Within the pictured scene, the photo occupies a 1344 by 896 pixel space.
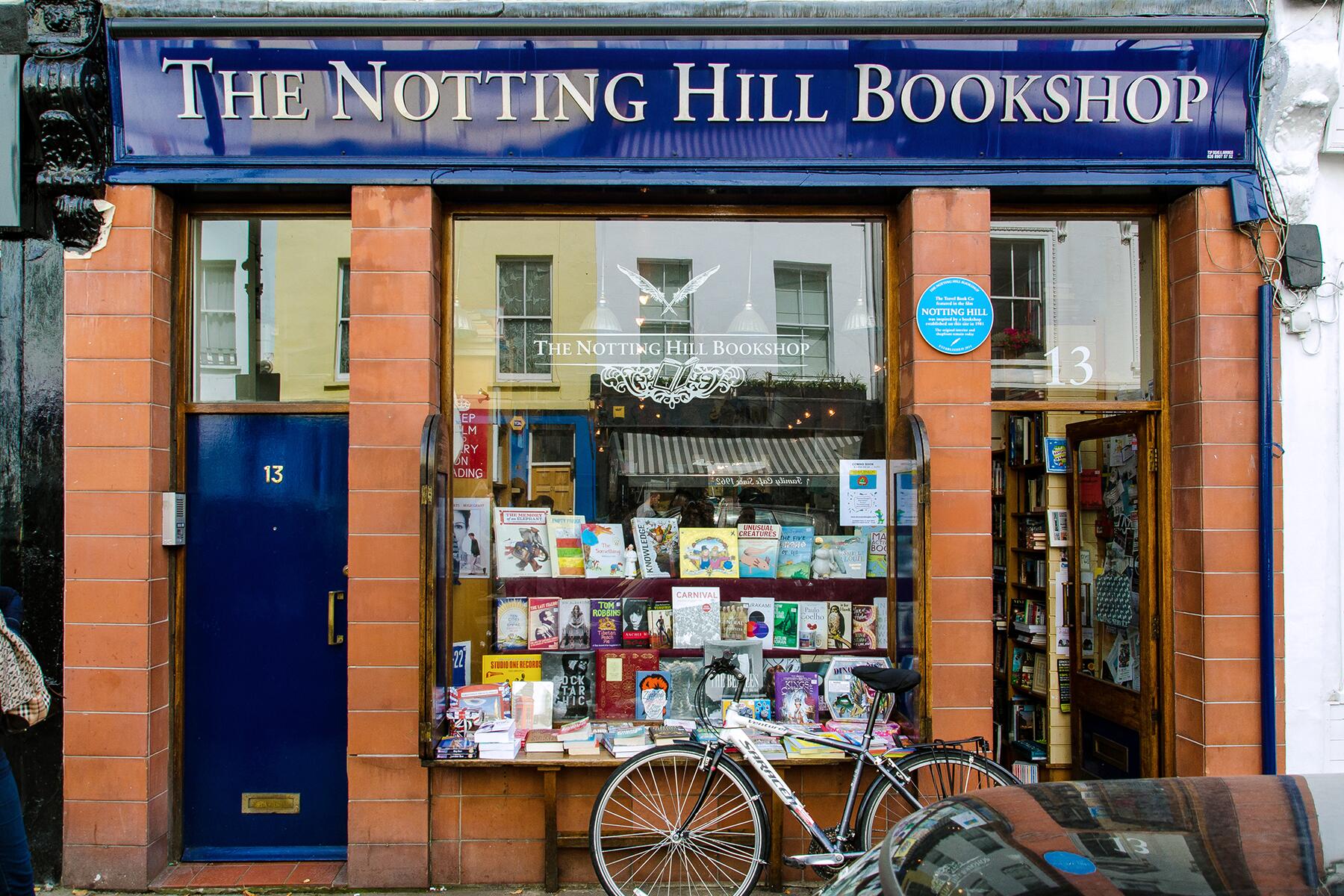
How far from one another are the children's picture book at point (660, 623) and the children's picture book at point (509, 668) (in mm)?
725

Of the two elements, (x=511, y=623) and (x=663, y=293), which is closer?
(x=511, y=623)

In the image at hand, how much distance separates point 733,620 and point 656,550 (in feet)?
2.15

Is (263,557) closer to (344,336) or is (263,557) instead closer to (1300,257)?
(344,336)

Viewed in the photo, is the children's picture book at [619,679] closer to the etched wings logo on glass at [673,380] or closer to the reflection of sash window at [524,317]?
the etched wings logo on glass at [673,380]

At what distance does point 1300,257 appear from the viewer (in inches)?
191

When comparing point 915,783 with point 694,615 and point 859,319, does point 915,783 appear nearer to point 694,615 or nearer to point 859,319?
point 694,615

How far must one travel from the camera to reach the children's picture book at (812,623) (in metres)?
5.32

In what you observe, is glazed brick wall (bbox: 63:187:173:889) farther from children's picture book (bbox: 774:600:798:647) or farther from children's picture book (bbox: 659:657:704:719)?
children's picture book (bbox: 774:600:798:647)

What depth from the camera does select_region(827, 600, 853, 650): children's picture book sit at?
17.4 feet

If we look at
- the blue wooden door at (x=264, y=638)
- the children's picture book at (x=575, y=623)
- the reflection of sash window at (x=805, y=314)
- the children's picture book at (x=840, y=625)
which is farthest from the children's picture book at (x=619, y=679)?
the reflection of sash window at (x=805, y=314)

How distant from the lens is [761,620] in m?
5.34

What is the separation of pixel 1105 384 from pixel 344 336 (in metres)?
4.75

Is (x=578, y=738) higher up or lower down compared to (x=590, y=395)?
lower down

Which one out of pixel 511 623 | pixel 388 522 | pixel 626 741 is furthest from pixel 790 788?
pixel 388 522
